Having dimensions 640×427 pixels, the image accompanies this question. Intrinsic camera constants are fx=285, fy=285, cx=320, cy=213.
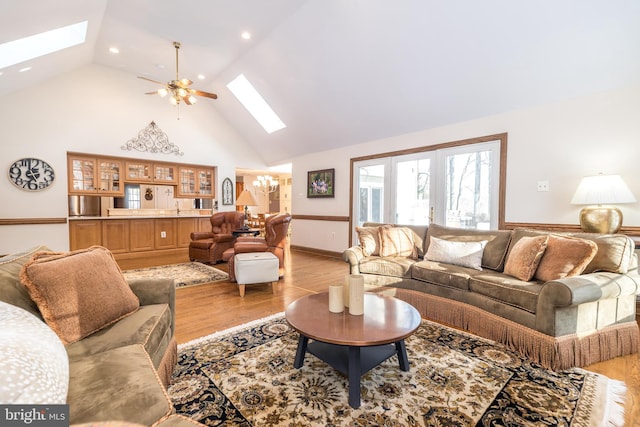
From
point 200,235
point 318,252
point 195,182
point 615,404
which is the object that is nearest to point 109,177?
point 195,182

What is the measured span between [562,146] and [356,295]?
130 inches

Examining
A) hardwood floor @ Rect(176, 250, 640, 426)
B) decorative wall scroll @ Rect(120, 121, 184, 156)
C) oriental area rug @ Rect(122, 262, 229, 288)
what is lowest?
hardwood floor @ Rect(176, 250, 640, 426)

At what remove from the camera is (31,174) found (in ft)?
16.6

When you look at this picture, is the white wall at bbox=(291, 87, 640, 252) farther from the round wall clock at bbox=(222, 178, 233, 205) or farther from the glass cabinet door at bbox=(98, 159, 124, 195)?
the glass cabinet door at bbox=(98, 159, 124, 195)

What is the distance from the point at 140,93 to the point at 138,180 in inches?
73.9

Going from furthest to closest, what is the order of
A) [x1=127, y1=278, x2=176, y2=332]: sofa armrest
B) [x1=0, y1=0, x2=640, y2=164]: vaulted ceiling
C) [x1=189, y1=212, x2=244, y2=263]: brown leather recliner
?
[x1=189, y1=212, x2=244, y2=263]: brown leather recliner
[x1=0, y1=0, x2=640, y2=164]: vaulted ceiling
[x1=127, y1=278, x2=176, y2=332]: sofa armrest

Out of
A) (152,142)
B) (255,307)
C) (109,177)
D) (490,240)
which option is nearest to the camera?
(490,240)

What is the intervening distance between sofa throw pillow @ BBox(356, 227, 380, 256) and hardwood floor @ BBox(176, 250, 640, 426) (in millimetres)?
829

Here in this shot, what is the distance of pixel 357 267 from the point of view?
134 inches

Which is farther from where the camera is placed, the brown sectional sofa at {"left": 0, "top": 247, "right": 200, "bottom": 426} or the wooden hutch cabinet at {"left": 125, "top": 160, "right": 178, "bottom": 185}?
the wooden hutch cabinet at {"left": 125, "top": 160, "right": 178, "bottom": 185}

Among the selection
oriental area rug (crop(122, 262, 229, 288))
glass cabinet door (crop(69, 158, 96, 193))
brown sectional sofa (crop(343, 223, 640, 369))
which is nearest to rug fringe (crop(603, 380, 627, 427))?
brown sectional sofa (crop(343, 223, 640, 369))

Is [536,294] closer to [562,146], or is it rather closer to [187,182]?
[562,146]

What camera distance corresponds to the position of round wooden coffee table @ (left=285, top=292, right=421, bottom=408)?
5.24 feet

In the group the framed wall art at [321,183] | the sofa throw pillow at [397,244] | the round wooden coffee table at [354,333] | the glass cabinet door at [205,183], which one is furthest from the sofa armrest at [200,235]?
the round wooden coffee table at [354,333]
